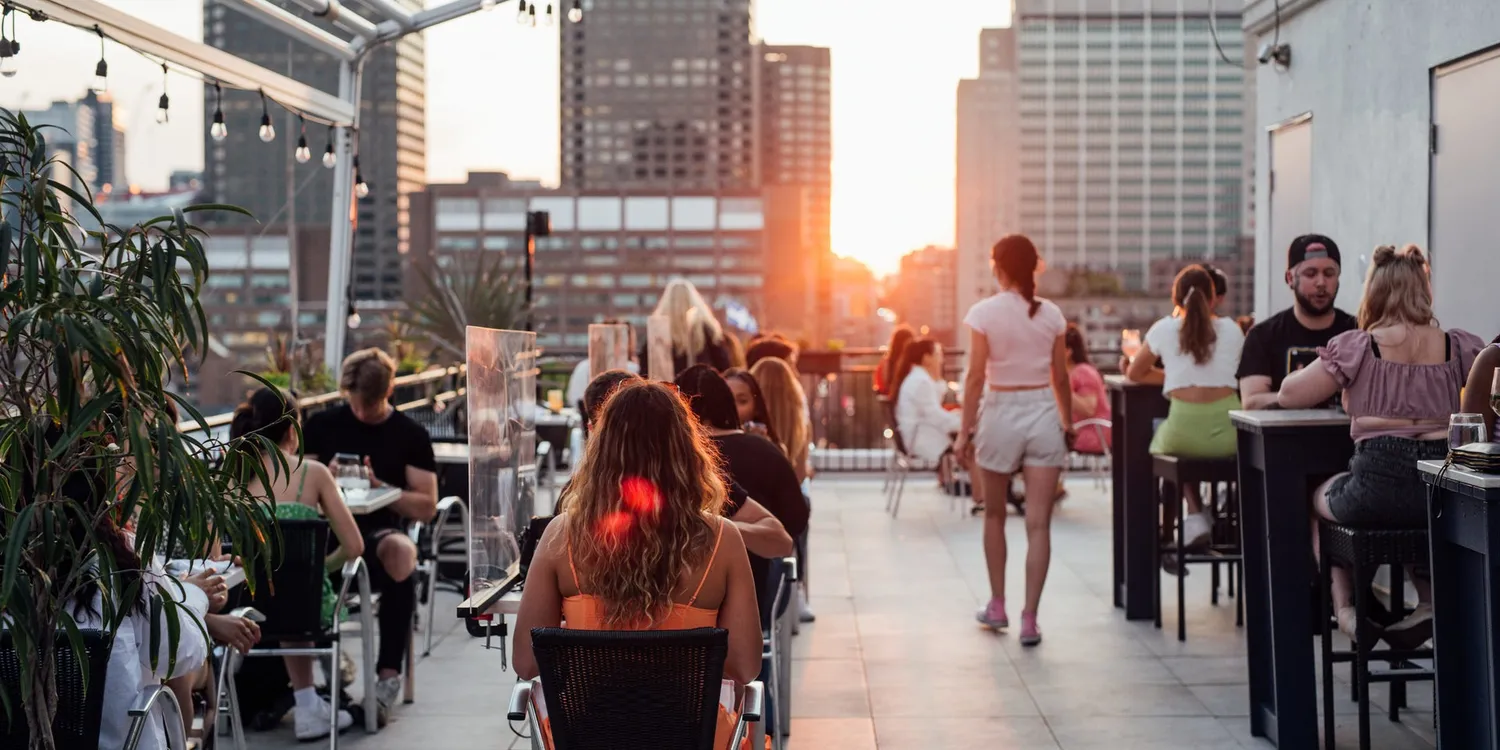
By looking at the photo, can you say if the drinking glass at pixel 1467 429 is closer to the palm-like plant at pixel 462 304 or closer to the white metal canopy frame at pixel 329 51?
the white metal canopy frame at pixel 329 51

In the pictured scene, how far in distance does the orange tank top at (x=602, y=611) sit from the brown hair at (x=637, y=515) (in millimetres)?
17

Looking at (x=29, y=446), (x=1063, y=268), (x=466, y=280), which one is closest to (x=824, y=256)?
(x=1063, y=268)

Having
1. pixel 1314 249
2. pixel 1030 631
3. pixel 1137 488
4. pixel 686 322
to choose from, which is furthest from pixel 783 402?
pixel 1314 249

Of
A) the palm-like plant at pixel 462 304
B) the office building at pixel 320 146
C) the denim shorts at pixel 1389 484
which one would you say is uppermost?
the office building at pixel 320 146

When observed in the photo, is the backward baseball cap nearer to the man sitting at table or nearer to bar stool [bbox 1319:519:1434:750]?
bar stool [bbox 1319:519:1434:750]

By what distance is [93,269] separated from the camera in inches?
92.6

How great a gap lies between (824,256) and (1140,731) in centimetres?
19337

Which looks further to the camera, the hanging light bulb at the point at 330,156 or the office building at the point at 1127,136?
the office building at the point at 1127,136

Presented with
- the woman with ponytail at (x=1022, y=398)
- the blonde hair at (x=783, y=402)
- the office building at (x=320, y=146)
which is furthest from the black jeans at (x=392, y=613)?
the woman with ponytail at (x=1022, y=398)

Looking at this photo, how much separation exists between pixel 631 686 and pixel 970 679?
3157 millimetres

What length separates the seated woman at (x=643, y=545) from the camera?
2.68 m

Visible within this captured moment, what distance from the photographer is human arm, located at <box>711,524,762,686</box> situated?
2.75 m

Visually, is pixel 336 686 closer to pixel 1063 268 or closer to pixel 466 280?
pixel 466 280

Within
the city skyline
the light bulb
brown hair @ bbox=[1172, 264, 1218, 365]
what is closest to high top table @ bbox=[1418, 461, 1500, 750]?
brown hair @ bbox=[1172, 264, 1218, 365]
